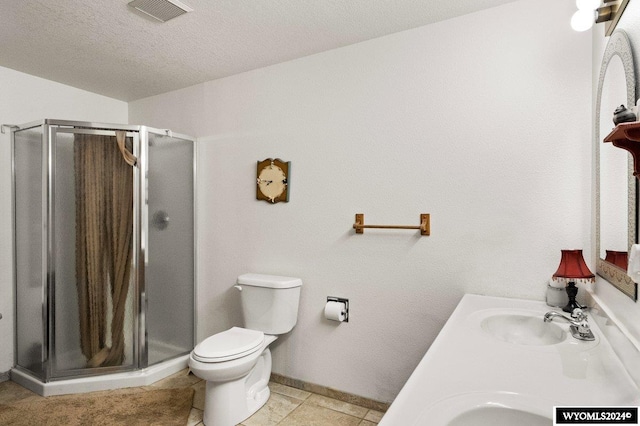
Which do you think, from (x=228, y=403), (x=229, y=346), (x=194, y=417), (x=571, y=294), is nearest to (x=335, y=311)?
(x=229, y=346)

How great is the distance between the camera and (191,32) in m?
2.22

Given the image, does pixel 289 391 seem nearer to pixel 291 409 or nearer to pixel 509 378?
pixel 291 409

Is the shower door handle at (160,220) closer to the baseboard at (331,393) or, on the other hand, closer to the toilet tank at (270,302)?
the toilet tank at (270,302)

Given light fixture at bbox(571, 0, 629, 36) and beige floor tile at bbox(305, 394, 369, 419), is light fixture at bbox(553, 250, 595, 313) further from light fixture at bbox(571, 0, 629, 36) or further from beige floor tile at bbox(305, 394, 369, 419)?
beige floor tile at bbox(305, 394, 369, 419)

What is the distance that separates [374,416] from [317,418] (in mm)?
343

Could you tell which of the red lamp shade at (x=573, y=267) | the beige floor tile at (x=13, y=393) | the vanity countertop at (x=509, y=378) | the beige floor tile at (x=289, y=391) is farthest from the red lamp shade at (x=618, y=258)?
the beige floor tile at (x=13, y=393)

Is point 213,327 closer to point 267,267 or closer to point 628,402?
point 267,267

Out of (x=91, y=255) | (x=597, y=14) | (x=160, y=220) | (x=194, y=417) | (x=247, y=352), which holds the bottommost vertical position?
(x=194, y=417)

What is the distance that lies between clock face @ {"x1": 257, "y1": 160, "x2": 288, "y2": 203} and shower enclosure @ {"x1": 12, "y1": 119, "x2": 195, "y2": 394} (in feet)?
2.49

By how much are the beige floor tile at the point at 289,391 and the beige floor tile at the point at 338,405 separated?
55mm

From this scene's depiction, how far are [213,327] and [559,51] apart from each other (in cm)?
289

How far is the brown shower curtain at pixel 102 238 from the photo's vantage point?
8.50ft

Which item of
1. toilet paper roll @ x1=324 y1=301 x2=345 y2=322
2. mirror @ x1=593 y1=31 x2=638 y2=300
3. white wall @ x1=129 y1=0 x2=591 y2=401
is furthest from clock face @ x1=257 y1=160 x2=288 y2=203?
mirror @ x1=593 y1=31 x2=638 y2=300

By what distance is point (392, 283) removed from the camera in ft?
7.39
